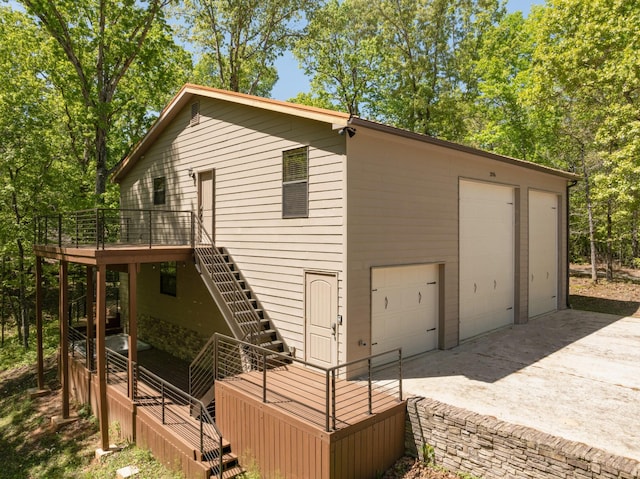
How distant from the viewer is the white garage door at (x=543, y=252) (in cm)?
1297

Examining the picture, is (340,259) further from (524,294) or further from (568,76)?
(568,76)

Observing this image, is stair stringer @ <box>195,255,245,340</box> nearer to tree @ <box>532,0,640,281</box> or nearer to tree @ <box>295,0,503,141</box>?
tree @ <box>532,0,640,281</box>

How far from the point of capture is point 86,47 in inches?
647

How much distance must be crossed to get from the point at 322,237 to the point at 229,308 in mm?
2621

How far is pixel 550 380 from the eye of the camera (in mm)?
7492

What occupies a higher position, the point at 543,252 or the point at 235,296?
the point at 543,252

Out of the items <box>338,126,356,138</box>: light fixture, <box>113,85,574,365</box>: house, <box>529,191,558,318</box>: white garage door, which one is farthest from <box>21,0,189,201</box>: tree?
<box>529,191,558,318</box>: white garage door

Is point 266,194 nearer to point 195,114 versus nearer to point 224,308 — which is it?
point 224,308

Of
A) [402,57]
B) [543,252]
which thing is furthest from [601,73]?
[402,57]

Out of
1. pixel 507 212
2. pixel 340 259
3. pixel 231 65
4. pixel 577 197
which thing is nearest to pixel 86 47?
pixel 231 65

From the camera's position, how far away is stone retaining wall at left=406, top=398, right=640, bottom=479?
4691 millimetres

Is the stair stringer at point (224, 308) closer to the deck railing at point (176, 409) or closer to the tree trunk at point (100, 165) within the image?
the deck railing at point (176, 409)

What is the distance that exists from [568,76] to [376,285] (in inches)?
563

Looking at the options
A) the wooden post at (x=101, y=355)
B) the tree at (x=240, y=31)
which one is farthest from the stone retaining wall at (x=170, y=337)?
the tree at (x=240, y=31)
